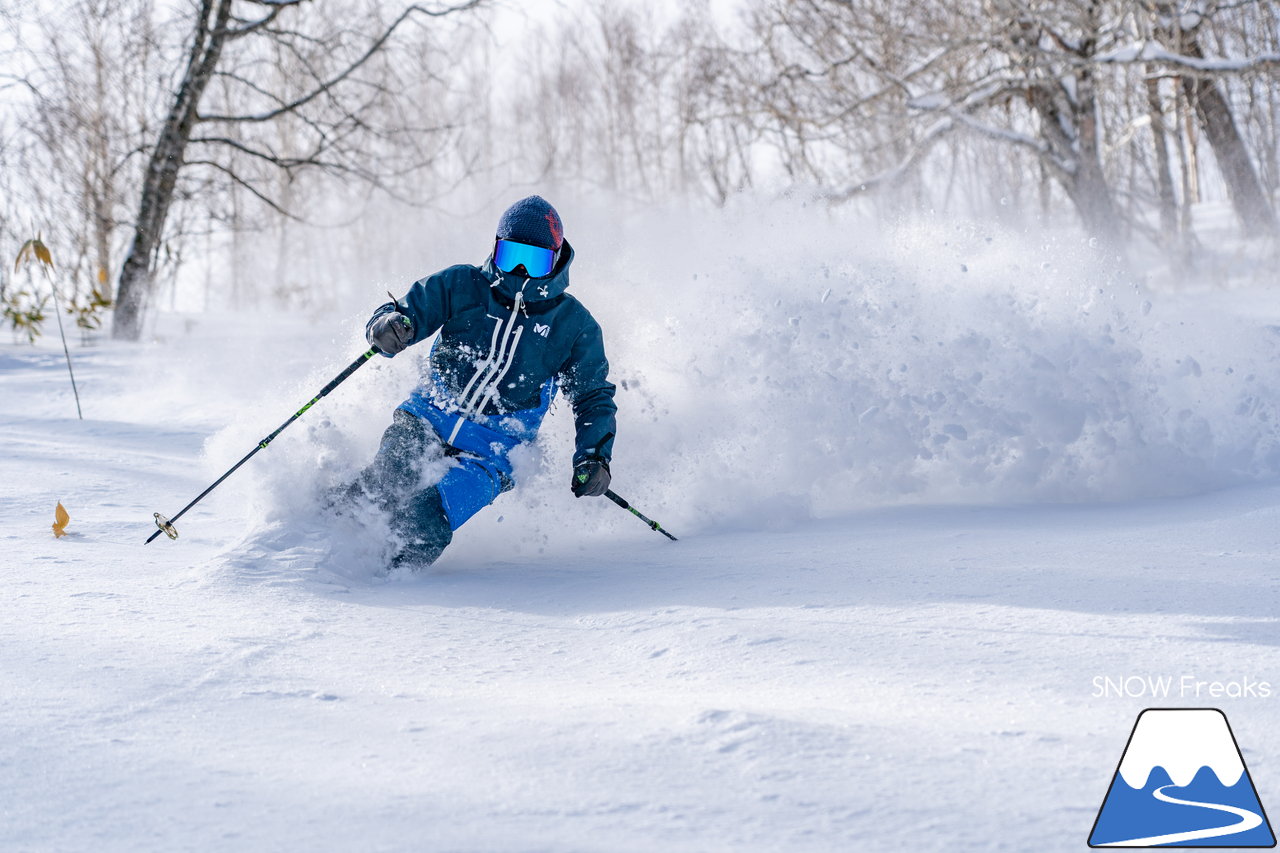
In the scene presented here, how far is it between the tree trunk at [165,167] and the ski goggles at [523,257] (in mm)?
9037

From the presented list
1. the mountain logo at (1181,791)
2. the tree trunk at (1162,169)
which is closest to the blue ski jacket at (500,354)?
the mountain logo at (1181,791)

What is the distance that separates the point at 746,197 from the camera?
6965 millimetres

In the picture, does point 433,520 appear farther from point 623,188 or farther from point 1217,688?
point 623,188

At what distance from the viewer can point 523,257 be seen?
141 inches

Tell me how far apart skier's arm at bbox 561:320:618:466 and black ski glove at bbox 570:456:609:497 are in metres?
0.10

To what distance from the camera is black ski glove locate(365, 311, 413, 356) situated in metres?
3.52

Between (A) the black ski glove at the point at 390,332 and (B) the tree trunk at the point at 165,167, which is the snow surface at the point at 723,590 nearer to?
(A) the black ski glove at the point at 390,332

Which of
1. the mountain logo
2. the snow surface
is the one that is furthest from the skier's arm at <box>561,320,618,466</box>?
the mountain logo

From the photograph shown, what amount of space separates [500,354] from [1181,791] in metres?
2.47

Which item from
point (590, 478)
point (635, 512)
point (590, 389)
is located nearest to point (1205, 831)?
point (590, 478)

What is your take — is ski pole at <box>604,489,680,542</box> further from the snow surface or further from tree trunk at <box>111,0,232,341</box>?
tree trunk at <box>111,0,232,341</box>

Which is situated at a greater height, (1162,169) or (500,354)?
(1162,169)

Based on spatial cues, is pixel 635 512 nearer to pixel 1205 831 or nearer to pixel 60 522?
pixel 60 522

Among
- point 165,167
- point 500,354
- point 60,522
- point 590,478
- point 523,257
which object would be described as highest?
point 165,167
